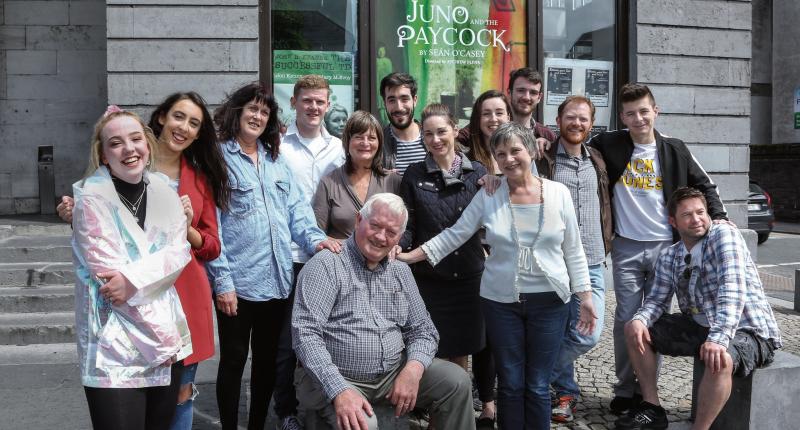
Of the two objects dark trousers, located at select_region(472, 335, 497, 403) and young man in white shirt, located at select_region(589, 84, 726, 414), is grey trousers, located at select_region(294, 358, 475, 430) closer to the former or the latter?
dark trousers, located at select_region(472, 335, 497, 403)

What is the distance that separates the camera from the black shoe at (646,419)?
3996mm

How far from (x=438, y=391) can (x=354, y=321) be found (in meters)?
0.49

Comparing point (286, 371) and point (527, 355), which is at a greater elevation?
point (527, 355)

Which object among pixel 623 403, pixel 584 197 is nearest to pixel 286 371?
pixel 584 197

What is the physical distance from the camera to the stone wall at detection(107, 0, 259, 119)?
7445mm

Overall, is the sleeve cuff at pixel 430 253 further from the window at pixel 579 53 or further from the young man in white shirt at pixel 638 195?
the window at pixel 579 53

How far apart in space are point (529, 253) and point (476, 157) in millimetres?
971

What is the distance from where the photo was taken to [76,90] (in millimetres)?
9953

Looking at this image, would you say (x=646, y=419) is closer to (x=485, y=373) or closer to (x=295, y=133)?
(x=485, y=373)

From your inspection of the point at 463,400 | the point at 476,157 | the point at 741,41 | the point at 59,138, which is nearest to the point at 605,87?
the point at 741,41

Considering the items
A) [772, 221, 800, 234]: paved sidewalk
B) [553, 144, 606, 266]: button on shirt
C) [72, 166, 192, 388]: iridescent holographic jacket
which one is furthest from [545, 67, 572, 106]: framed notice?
[772, 221, 800, 234]: paved sidewalk

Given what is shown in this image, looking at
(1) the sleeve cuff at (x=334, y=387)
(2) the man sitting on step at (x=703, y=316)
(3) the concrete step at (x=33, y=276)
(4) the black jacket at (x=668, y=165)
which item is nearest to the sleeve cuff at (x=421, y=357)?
(1) the sleeve cuff at (x=334, y=387)

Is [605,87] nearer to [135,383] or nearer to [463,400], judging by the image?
[463,400]

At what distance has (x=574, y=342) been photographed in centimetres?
416
